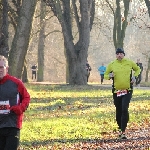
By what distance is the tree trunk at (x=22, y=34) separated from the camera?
20478 millimetres

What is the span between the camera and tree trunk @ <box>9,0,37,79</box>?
2048 centimetres

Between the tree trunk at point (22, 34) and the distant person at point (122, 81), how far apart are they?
9630 millimetres

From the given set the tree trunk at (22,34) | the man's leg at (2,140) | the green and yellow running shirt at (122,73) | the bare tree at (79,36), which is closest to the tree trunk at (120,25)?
the bare tree at (79,36)

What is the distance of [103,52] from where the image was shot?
99312 millimetres

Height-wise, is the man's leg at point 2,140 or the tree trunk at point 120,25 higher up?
the tree trunk at point 120,25

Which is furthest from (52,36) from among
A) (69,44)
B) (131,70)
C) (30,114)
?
(131,70)

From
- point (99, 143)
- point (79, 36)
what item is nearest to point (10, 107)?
point (99, 143)

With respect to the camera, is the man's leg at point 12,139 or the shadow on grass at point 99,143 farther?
the shadow on grass at point 99,143

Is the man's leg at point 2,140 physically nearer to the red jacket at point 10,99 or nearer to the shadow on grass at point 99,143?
the red jacket at point 10,99

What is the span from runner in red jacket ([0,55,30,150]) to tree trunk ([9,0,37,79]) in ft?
46.4

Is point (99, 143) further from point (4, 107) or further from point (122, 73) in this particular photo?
point (4, 107)

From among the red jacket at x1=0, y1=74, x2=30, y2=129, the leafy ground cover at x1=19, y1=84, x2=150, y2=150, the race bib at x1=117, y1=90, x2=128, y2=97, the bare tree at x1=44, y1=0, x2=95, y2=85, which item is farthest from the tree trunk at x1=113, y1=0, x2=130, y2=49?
the red jacket at x1=0, y1=74, x2=30, y2=129

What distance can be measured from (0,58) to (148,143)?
4.73 meters

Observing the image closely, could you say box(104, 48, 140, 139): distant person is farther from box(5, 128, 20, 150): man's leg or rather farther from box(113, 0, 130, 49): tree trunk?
box(113, 0, 130, 49): tree trunk
